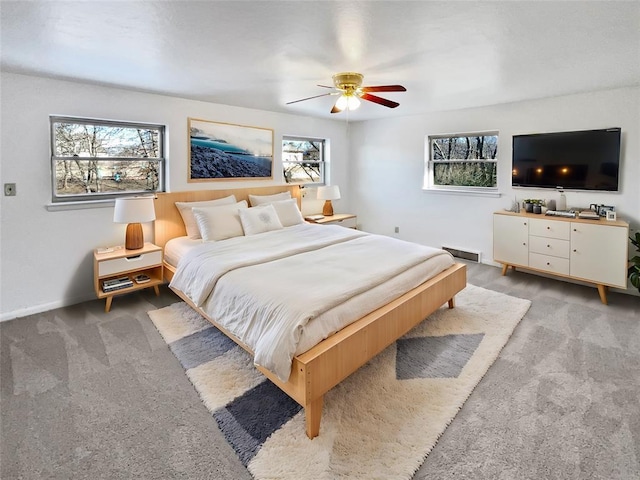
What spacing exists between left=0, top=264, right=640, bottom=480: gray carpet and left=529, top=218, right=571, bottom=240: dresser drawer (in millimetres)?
1044

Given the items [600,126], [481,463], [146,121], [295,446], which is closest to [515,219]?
[600,126]

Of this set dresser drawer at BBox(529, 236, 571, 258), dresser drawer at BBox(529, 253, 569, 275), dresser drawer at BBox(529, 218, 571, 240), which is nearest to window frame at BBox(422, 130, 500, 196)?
dresser drawer at BBox(529, 218, 571, 240)

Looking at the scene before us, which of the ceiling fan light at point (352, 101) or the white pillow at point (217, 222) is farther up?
the ceiling fan light at point (352, 101)

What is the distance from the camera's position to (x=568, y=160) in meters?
4.00

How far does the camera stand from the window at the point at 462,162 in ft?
16.0

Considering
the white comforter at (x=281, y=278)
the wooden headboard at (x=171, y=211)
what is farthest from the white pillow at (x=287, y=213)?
the wooden headboard at (x=171, y=211)

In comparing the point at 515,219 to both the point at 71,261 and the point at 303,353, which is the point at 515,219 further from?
the point at 71,261

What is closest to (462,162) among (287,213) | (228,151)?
(287,213)

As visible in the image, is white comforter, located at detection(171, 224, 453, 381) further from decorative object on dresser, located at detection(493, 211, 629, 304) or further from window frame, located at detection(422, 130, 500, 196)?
window frame, located at detection(422, 130, 500, 196)

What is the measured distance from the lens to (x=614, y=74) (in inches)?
123

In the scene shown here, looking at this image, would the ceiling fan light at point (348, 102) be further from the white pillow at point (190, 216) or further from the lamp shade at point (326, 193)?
the lamp shade at point (326, 193)

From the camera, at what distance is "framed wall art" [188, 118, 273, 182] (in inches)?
168

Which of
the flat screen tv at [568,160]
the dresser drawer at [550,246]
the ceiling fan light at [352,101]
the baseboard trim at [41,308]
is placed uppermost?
the ceiling fan light at [352,101]

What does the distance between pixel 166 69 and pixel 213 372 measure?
2.53 m
